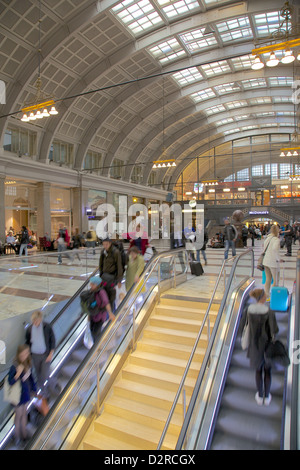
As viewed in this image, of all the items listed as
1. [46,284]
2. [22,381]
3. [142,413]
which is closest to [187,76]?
[46,284]

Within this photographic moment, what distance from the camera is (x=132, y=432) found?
5129mm

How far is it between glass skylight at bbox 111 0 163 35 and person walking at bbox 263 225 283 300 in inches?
647

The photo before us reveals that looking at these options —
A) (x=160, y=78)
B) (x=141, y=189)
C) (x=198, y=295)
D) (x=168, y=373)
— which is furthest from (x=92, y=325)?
(x=141, y=189)

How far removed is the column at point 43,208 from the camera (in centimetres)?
2241

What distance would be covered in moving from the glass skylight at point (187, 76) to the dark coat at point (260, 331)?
24991 mm

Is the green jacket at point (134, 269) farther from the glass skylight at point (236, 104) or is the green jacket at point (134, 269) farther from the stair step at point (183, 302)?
the glass skylight at point (236, 104)

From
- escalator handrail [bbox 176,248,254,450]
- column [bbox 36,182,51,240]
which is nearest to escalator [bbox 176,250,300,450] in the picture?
escalator handrail [bbox 176,248,254,450]

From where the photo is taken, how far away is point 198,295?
804 cm

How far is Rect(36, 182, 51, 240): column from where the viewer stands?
22406 mm

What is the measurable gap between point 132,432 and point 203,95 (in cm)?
3128

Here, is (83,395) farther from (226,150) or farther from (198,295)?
(226,150)

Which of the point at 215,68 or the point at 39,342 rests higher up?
the point at 215,68

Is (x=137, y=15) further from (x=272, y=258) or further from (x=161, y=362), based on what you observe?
(x=161, y=362)

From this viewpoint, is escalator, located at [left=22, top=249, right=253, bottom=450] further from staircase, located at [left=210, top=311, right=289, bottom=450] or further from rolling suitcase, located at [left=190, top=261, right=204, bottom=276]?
rolling suitcase, located at [left=190, top=261, right=204, bottom=276]
